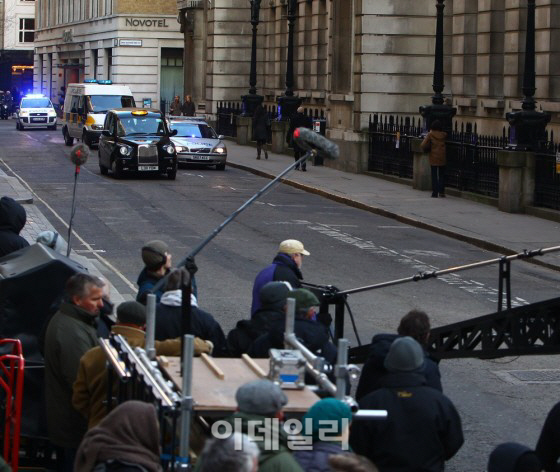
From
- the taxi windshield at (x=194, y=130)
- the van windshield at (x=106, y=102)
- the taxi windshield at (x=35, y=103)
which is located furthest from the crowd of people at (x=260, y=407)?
the taxi windshield at (x=35, y=103)

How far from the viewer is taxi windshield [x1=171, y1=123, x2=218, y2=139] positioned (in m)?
40.2

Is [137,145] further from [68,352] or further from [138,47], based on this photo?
[138,47]

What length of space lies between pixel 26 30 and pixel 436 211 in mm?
90792

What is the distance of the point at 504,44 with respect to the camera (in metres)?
36.0

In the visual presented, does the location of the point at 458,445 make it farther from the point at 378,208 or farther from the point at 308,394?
the point at 378,208

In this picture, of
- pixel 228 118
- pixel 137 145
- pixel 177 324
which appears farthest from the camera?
pixel 228 118

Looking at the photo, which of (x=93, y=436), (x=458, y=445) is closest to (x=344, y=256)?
(x=458, y=445)

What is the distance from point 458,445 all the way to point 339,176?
1177 inches

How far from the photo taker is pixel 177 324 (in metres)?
8.29

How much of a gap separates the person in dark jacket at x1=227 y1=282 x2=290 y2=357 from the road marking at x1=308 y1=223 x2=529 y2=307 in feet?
26.9

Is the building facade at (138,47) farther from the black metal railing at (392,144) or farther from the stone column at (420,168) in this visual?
the stone column at (420,168)

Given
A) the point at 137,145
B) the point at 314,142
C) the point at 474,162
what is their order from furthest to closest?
the point at 137,145
the point at 474,162
the point at 314,142

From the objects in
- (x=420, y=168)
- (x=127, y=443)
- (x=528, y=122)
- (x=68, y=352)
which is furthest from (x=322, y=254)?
(x=127, y=443)

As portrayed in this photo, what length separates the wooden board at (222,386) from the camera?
588 centimetres
